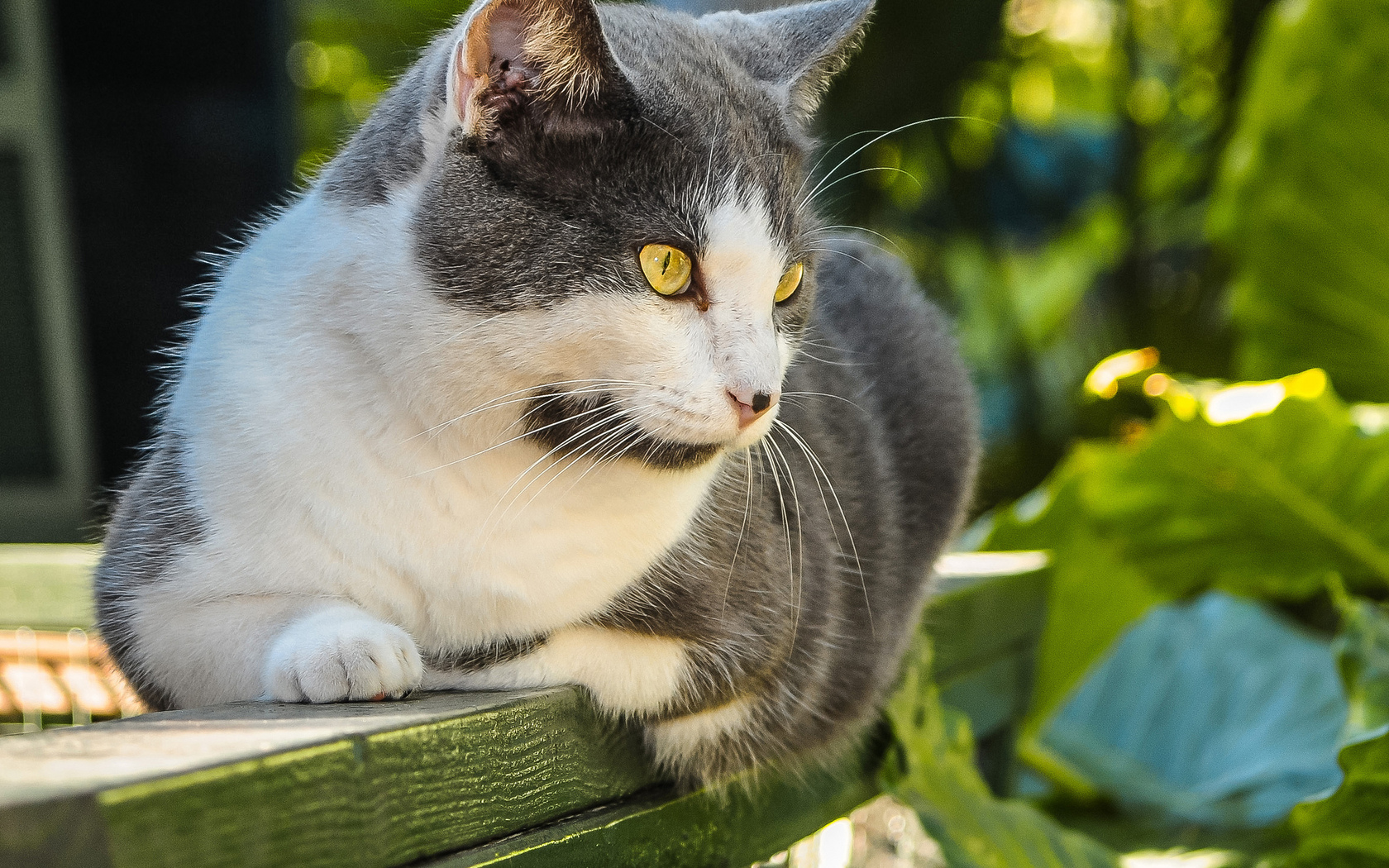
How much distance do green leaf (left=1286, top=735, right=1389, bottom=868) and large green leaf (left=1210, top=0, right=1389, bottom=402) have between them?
1.23 meters

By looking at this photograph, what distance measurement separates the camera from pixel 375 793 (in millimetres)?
650

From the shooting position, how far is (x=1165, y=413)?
5.42ft

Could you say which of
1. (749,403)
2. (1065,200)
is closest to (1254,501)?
(749,403)

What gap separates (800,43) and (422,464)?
1.73 ft

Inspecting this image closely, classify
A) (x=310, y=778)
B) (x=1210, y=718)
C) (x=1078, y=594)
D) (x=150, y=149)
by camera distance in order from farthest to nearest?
(x=150, y=149) → (x=1210, y=718) → (x=1078, y=594) → (x=310, y=778)

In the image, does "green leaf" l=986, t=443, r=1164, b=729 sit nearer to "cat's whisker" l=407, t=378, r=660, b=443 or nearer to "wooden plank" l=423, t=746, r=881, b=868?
"wooden plank" l=423, t=746, r=881, b=868

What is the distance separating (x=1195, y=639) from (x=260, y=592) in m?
1.92

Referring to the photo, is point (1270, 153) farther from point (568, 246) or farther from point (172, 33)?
point (172, 33)

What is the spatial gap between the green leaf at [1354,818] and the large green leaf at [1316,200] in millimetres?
1231

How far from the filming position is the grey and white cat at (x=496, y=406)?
84 centimetres

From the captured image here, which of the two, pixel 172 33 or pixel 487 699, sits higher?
pixel 487 699

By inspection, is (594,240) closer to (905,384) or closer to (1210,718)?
(905,384)

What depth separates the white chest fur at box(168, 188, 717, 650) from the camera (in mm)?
857

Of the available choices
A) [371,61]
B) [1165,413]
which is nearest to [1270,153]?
[1165,413]
